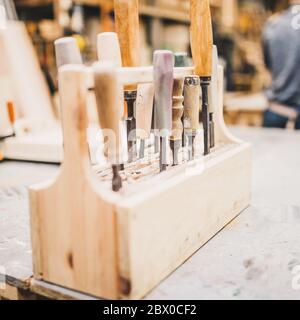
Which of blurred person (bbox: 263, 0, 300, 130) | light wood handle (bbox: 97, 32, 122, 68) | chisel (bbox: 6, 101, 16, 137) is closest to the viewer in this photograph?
light wood handle (bbox: 97, 32, 122, 68)

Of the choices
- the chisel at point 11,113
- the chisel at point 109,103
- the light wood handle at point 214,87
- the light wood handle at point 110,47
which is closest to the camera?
the chisel at point 109,103

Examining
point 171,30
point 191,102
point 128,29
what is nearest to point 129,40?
point 128,29

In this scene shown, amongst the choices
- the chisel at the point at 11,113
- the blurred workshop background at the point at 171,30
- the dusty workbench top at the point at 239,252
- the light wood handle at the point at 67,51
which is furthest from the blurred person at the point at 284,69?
the light wood handle at the point at 67,51

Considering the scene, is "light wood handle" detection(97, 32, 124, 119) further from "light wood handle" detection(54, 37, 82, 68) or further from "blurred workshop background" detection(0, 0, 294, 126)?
Answer: "blurred workshop background" detection(0, 0, 294, 126)

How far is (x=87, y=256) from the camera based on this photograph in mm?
534

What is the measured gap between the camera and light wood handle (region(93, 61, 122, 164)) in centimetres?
50

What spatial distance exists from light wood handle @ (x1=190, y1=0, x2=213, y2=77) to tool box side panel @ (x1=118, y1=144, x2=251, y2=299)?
0.15 metres

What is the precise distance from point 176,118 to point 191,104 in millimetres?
41

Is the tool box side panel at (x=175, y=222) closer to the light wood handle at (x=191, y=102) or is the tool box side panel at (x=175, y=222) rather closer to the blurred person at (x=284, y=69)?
the light wood handle at (x=191, y=102)

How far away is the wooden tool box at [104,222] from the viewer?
0.51 metres

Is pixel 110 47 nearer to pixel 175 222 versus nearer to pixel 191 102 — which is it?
pixel 191 102

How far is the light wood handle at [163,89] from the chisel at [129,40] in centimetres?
8

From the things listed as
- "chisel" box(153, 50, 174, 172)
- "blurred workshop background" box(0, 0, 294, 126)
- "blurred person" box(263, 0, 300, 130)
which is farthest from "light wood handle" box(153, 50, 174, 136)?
"blurred person" box(263, 0, 300, 130)

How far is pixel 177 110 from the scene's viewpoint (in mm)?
646
